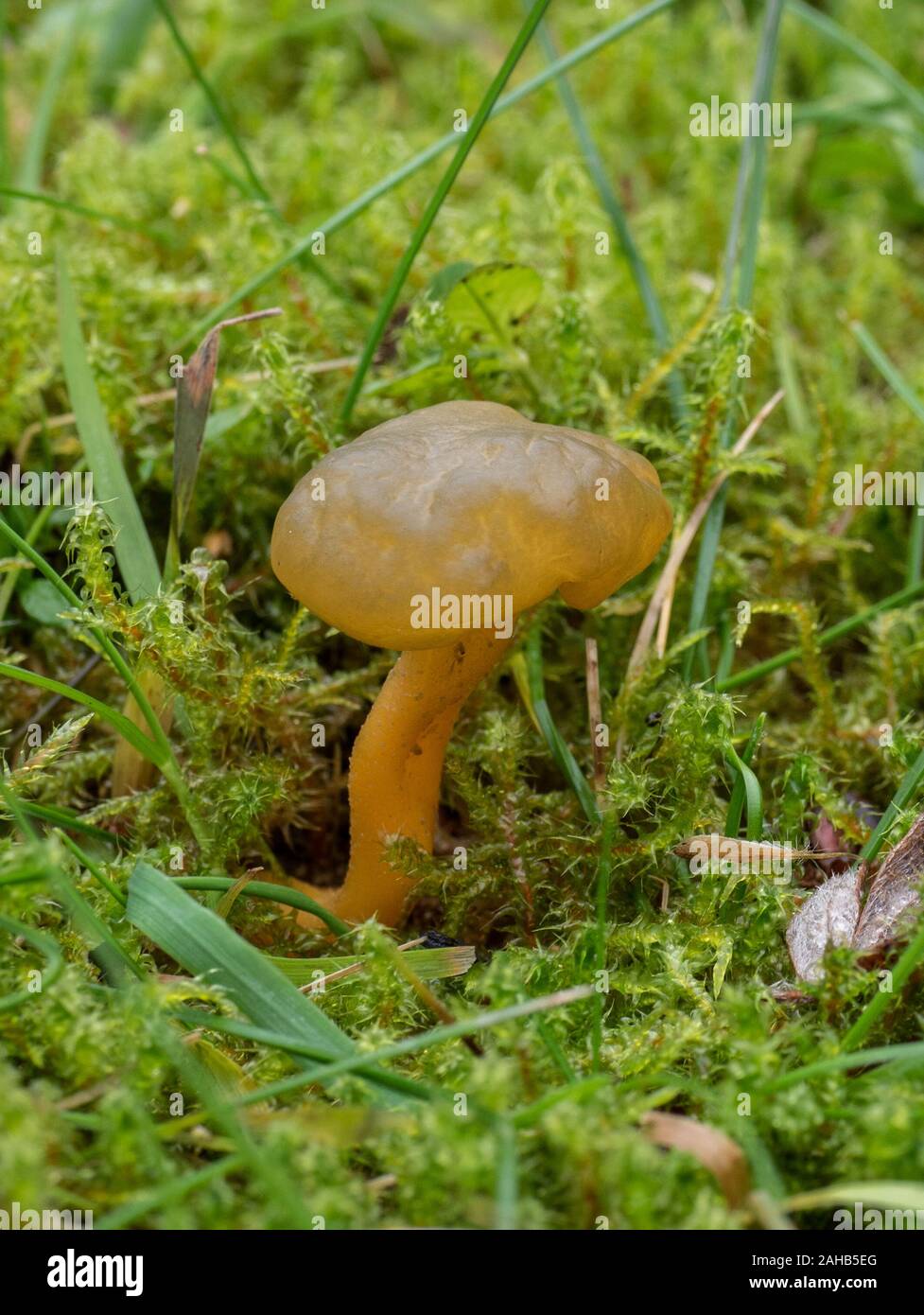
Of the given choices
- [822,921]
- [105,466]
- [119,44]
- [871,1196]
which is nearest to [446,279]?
[105,466]

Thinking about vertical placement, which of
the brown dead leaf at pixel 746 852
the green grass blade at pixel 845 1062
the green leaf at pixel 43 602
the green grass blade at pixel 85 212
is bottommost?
the green grass blade at pixel 845 1062

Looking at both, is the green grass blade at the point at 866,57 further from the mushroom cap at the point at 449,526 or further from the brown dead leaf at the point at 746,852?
the brown dead leaf at the point at 746,852

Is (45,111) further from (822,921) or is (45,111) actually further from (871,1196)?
(871,1196)


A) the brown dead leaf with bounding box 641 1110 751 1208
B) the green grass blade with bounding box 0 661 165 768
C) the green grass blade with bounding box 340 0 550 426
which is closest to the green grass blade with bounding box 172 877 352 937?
the green grass blade with bounding box 0 661 165 768

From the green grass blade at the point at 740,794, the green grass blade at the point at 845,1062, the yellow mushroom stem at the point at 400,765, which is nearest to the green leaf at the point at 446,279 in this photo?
the yellow mushroom stem at the point at 400,765

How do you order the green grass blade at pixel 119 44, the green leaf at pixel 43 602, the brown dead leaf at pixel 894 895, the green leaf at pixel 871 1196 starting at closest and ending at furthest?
the green leaf at pixel 871 1196 → the brown dead leaf at pixel 894 895 → the green leaf at pixel 43 602 → the green grass blade at pixel 119 44
